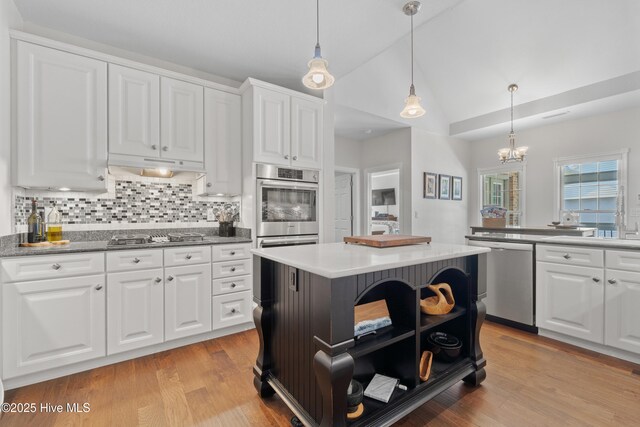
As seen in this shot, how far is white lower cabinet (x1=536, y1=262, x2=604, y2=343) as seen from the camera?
233cm

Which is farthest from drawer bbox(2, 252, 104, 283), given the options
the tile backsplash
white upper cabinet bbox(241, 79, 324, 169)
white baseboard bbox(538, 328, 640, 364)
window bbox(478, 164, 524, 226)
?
window bbox(478, 164, 524, 226)

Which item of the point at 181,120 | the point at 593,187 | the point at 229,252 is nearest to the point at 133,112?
the point at 181,120

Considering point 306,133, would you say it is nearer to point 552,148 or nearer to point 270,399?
point 270,399

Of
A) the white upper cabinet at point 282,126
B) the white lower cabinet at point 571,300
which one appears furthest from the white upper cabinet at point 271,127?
the white lower cabinet at point 571,300

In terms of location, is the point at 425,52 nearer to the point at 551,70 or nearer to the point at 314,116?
the point at 551,70

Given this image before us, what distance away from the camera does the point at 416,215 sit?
5.32 meters

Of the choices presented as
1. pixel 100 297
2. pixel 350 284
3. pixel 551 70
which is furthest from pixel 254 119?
pixel 551 70

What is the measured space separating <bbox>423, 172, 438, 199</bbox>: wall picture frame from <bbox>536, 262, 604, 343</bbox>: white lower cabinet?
9.76 ft

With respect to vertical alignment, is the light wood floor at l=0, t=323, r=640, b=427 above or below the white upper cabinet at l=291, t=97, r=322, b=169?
below

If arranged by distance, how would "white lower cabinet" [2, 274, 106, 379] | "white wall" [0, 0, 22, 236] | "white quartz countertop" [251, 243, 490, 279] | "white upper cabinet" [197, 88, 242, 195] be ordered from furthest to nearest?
1. "white upper cabinet" [197, 88, 242, 195]
2. "white wall" [0, 0, 22, 236]
3. "white lower cabinet" [2, 274, 106, 379]
4. "white quartz countertop" [251, 243, 490, 279]

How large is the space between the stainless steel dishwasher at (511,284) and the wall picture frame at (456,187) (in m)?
3.24

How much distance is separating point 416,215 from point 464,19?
118 inches

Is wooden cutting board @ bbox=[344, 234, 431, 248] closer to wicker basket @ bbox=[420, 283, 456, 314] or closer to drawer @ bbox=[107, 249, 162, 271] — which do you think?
wicker basket @ bbox=[420, 283, 456, 314]

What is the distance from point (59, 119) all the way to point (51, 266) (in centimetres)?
113
